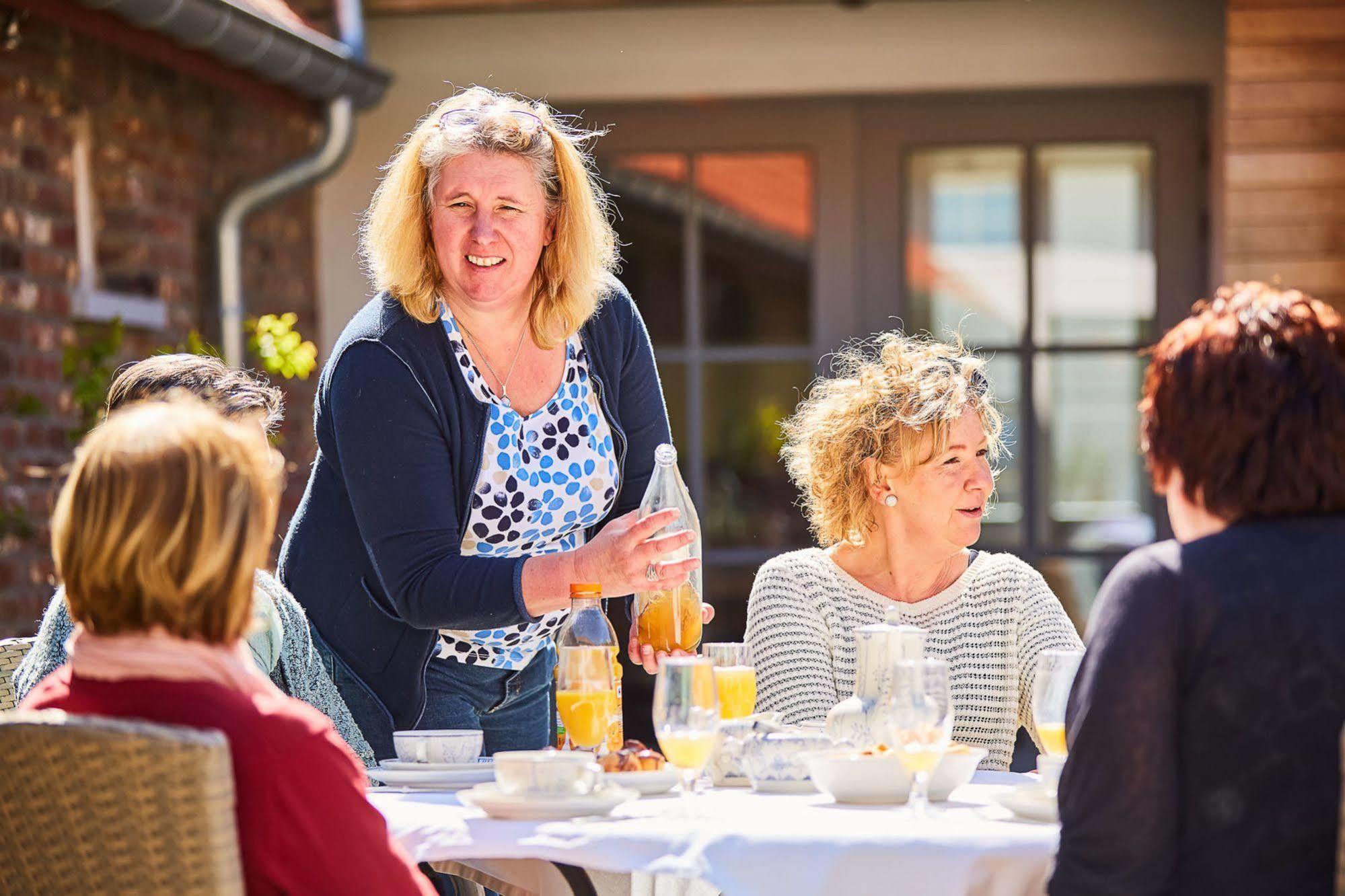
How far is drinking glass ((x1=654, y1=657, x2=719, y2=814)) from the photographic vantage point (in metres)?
2.07

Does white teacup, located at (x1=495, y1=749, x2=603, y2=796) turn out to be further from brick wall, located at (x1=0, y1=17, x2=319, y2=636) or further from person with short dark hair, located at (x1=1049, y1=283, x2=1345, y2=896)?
brick wall, located at (x1=0, y1=17, x2=319, y2=636)

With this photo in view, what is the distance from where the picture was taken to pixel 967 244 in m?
5.78

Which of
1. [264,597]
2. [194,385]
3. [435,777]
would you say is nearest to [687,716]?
[435,777]

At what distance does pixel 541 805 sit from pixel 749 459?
3990mm

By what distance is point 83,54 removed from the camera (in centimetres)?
464

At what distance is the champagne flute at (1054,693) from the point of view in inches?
87.4

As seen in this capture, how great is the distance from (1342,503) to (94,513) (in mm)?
1217

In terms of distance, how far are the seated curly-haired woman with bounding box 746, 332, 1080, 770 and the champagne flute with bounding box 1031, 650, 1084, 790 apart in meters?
0.68

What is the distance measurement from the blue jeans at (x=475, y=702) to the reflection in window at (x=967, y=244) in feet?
9.80

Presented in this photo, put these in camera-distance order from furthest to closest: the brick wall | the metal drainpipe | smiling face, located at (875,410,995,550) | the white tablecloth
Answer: the metal drainpipe, the brick wall, smiling face, located at (875,410,995,550), the white tablecloth

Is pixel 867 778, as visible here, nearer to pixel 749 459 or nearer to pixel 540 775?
pixel 540 775

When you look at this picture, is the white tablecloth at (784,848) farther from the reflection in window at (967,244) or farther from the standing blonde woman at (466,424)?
the reflection in window at (967,244)

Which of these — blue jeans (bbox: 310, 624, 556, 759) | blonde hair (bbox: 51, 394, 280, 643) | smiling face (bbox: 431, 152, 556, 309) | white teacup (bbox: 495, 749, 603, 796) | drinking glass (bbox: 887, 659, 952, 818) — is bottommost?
blue jeans (bbox: 310, 624, 556, 759)

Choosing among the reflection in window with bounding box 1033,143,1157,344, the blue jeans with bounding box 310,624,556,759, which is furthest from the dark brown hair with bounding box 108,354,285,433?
the reflection in window with bounding box 1033,143,1157,344
